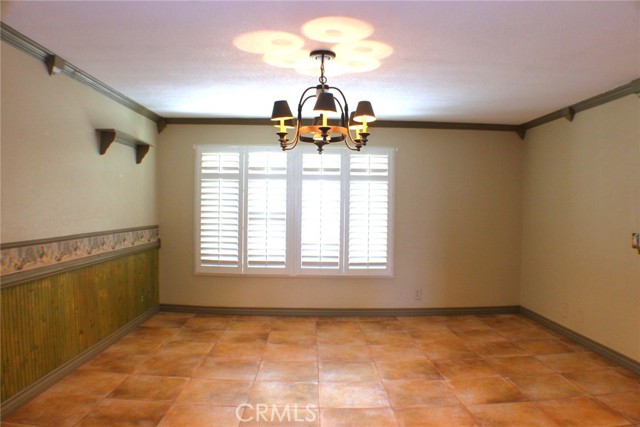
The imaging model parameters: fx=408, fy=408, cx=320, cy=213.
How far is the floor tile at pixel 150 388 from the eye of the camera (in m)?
2.93

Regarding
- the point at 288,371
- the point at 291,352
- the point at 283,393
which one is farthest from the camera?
the point at 291,352

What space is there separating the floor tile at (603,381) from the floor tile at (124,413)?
3139mm

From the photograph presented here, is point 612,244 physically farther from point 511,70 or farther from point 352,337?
point 352,337

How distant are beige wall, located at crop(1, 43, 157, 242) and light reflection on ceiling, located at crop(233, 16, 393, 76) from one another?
147cm

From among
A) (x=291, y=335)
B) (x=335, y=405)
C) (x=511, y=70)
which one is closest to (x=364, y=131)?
(x=511, y=70)

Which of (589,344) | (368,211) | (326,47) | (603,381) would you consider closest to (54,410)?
(326,47)

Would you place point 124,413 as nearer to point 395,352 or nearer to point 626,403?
point 395,352

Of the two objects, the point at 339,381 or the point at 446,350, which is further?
the point at 446,350

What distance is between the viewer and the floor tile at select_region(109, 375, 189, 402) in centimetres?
293

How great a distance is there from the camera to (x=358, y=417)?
8.80 ft

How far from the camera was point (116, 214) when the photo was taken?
4.02m

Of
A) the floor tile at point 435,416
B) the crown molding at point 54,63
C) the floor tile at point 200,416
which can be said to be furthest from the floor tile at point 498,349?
the crown molding at point 54,63

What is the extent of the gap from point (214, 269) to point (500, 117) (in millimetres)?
3822

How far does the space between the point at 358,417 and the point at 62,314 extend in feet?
7.83
